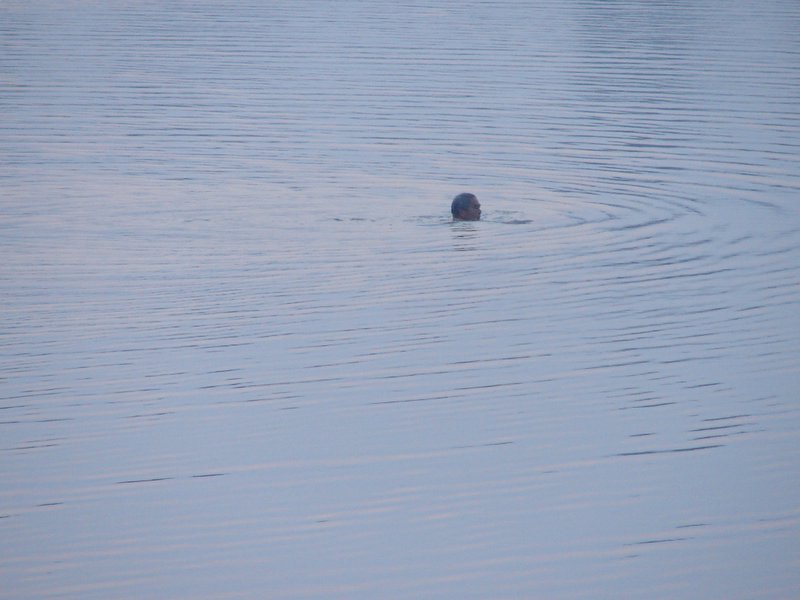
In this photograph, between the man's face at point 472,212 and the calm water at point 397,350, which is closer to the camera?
the calm water at point 397,350

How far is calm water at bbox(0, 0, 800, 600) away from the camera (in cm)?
771

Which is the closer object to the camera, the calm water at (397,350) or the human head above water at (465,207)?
the calm water at (397,350)

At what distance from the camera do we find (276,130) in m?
21.6

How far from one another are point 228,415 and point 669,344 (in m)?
3.64

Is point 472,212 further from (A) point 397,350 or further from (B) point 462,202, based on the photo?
(A) point 397,350

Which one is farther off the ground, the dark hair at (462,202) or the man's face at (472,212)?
the dark hair at (462,202)

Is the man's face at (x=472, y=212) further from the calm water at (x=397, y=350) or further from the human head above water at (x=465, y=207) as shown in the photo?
the calm water at (x=397, y=350)

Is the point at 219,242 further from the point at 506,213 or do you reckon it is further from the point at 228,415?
the point at 228,415

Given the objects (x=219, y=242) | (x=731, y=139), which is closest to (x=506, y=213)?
(x=219, y=242)

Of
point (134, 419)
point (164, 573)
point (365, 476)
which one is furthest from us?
point (134, 419)

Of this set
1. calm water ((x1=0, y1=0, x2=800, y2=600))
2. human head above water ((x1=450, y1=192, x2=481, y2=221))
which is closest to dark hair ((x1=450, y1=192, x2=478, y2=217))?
human head above water ((x1=450, y1=192, x2=481, y2=221))

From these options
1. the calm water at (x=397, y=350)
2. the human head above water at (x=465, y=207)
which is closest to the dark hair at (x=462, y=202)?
the human head above water at (x=465, y=207)

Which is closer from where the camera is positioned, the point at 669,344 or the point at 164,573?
the point at 164,573

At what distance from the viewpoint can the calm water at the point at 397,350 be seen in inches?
304
